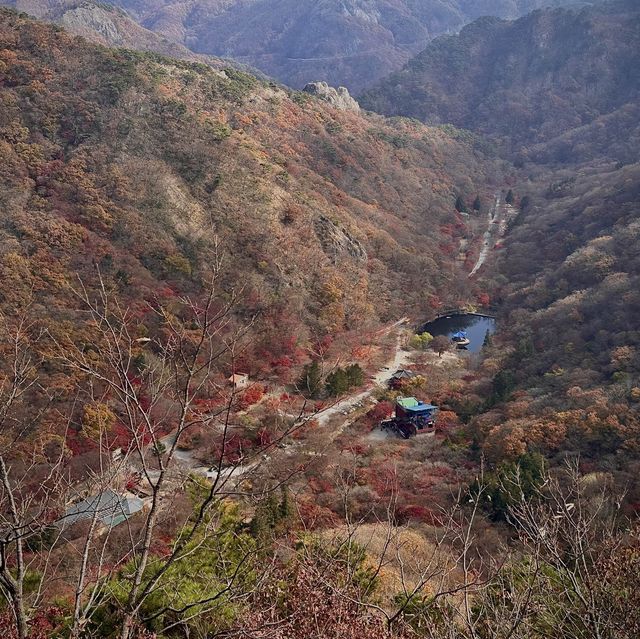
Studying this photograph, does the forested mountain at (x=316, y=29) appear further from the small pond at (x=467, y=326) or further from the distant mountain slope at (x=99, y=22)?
the small pond at (x=467, y=326)

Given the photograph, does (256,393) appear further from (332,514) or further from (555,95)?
(555,95)

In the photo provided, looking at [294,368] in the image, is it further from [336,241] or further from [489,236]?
[489,236]

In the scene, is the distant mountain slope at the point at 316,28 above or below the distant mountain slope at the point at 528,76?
above

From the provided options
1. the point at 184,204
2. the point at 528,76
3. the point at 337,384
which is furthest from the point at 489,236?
the point at 528,76

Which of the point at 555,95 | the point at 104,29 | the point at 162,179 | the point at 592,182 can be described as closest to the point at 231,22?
the point at 104,29

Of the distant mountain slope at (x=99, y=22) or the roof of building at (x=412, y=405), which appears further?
the distant mountain slope at (x=99, y=22)

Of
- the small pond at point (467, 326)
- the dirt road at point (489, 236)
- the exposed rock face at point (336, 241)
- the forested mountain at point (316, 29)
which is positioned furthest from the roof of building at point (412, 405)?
the forested mountain at point (316, 29)

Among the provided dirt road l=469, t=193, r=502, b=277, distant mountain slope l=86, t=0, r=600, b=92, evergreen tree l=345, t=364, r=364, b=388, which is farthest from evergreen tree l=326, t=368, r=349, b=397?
distant mountain slope l=86, t=0, r=600, b=92
